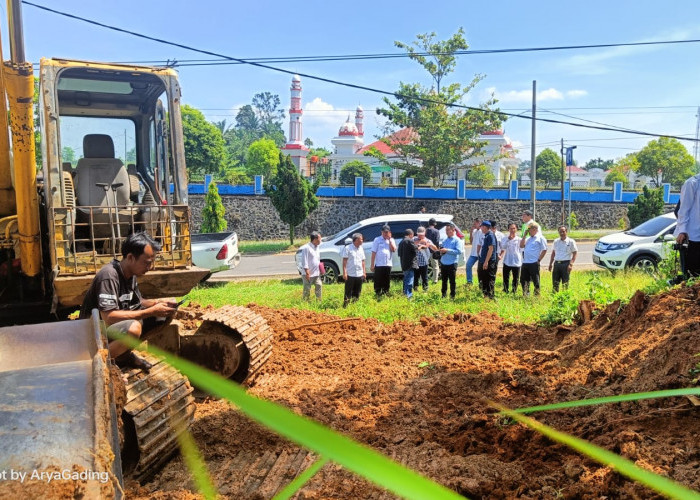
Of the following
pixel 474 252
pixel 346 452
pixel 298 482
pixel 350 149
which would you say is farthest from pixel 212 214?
pixel 350 149

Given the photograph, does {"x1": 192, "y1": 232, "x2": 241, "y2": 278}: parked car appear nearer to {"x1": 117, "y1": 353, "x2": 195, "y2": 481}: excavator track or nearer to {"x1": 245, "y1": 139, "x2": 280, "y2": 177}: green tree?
{"x1": 117, "y1": 353, "x2": 195, "y2": 481}: excavator track

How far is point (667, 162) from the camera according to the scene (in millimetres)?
57562

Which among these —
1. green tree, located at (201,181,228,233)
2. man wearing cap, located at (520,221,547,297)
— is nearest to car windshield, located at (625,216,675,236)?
man wearing cap, located at (520,221,547,297)

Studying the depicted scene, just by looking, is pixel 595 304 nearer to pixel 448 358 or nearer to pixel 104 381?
pixel 448 358

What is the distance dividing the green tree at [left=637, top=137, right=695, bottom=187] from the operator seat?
59902mm

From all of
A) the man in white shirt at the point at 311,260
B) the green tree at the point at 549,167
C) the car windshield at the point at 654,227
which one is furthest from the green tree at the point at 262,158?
the man in white shirt at the point at 311,260

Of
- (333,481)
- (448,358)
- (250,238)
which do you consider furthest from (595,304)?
(250,238)

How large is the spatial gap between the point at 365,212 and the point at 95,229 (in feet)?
97.6

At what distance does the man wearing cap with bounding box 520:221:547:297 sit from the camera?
36.1ft

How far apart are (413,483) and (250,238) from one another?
3315 cm

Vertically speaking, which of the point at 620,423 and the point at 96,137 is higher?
the point at 96,137

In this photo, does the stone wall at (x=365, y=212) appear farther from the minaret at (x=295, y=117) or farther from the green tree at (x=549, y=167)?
the minaret at (x=295, y=117)

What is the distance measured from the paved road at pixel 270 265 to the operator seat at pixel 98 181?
1040cm

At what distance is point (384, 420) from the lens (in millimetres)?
4848
